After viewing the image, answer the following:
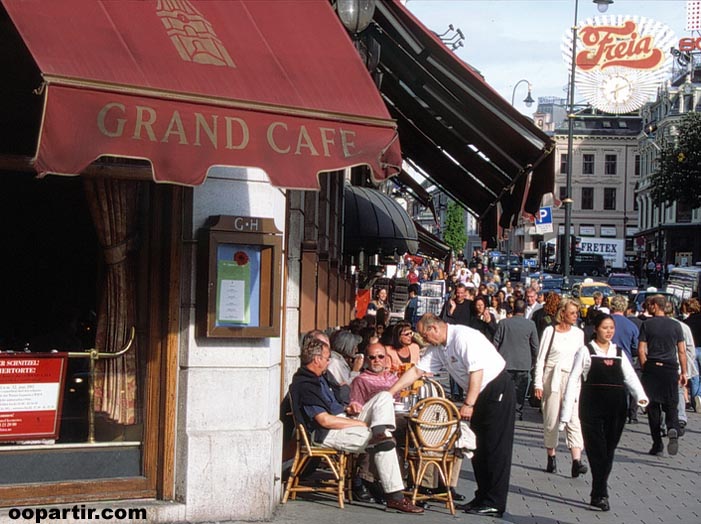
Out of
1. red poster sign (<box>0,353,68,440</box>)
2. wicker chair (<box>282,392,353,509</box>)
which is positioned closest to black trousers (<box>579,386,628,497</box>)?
wicker chair (<box>282,392,353,509</box>)

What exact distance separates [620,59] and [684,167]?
844 cm

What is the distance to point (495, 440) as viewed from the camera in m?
8.80

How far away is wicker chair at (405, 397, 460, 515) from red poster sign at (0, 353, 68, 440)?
2.93 m

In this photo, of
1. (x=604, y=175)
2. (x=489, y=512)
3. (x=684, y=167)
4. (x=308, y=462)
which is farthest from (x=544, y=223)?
(x=604, y=175)

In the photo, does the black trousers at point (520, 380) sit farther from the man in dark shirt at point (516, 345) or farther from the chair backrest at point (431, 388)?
the chair backrest at point (431, 388)

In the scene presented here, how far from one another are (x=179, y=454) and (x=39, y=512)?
1056 millimetres

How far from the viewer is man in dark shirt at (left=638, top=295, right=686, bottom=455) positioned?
12.3 meters

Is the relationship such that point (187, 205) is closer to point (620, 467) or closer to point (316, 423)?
point (316, 423)

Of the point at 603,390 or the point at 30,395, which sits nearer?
the point at 30,395

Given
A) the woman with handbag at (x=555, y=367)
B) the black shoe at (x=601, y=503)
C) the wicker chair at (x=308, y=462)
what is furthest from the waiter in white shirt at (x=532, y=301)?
the wicker chair at (x=308, y=462)

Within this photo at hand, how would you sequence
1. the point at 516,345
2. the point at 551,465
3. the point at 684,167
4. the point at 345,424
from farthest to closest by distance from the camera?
the point at 684,167, the point at 516,345, the point at 551,465, the point at 345,424

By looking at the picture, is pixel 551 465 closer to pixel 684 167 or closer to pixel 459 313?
pixel 459 313

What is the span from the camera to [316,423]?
8.54 meters

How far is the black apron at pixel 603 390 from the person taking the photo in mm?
9344
